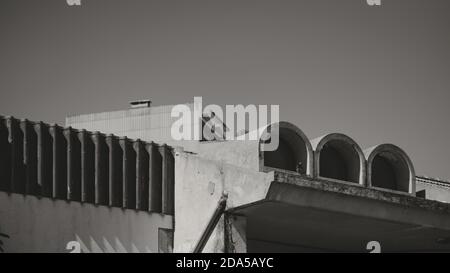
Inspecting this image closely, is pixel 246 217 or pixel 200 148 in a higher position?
pixel 200 148

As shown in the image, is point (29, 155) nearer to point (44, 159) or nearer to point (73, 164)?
point (44, 159)

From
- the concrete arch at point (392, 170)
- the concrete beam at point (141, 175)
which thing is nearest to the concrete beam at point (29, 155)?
the concrete beam at point (141, 175)

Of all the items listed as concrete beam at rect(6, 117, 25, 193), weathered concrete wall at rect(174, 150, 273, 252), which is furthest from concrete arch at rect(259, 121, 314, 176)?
concrete beam at rect(6, 117, 25, 193)

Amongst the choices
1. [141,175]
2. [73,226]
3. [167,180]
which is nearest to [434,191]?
[167,180]

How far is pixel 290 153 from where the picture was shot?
30891mm

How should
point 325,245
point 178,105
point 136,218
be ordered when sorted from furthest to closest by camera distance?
1. point 178,105
2. point 325,245
3. point 136,218

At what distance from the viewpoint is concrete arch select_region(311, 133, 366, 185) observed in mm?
31422

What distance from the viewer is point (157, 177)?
3278 cm

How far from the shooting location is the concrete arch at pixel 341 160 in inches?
1237

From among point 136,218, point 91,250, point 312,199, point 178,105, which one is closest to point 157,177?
point 136,218

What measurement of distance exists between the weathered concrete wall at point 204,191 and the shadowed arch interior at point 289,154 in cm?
164
